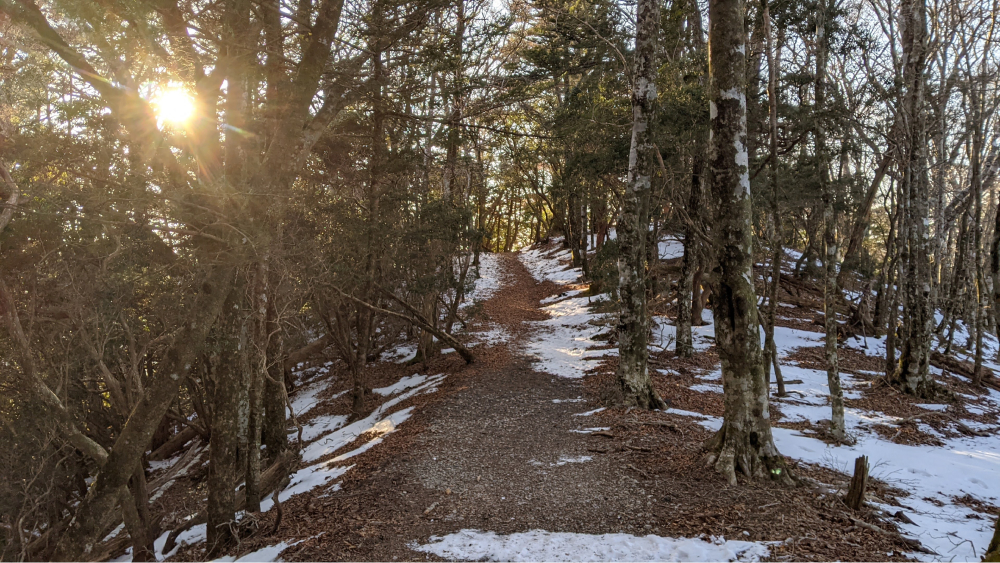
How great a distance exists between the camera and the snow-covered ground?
440 centimetres

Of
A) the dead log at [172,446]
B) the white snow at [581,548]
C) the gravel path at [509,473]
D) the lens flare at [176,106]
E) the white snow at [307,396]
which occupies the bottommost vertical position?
the dead log at [172,446]

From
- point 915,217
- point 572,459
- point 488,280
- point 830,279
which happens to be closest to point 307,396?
point 572,459

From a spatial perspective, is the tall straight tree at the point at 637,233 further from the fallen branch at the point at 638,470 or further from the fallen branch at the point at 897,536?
the fallen branch at the point at 897,536

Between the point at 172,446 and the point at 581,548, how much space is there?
39.5 feet

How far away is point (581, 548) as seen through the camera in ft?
14.2

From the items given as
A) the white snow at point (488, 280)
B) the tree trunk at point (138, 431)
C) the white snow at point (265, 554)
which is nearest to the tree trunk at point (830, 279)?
the white snow at point (265, 554)

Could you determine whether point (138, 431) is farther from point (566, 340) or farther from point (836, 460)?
point (566, 340)

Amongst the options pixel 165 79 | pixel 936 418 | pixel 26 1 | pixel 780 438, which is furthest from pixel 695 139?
pixel 26 1

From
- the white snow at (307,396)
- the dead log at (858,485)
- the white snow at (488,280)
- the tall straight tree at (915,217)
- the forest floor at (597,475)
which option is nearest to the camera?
the forest floor at (597,475)

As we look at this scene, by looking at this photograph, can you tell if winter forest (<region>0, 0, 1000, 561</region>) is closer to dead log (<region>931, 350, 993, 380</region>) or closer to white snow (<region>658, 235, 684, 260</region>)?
dead log (<region>931, 350, 993, 380</region>)

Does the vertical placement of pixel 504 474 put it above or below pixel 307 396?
above

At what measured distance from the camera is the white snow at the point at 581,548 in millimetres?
4102

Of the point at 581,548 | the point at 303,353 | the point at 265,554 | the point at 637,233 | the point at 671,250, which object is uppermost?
the point at 637,233

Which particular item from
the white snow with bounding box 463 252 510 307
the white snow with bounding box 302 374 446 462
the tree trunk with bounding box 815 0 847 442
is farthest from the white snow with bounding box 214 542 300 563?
the white snow with bounding box 463 252 510 307
